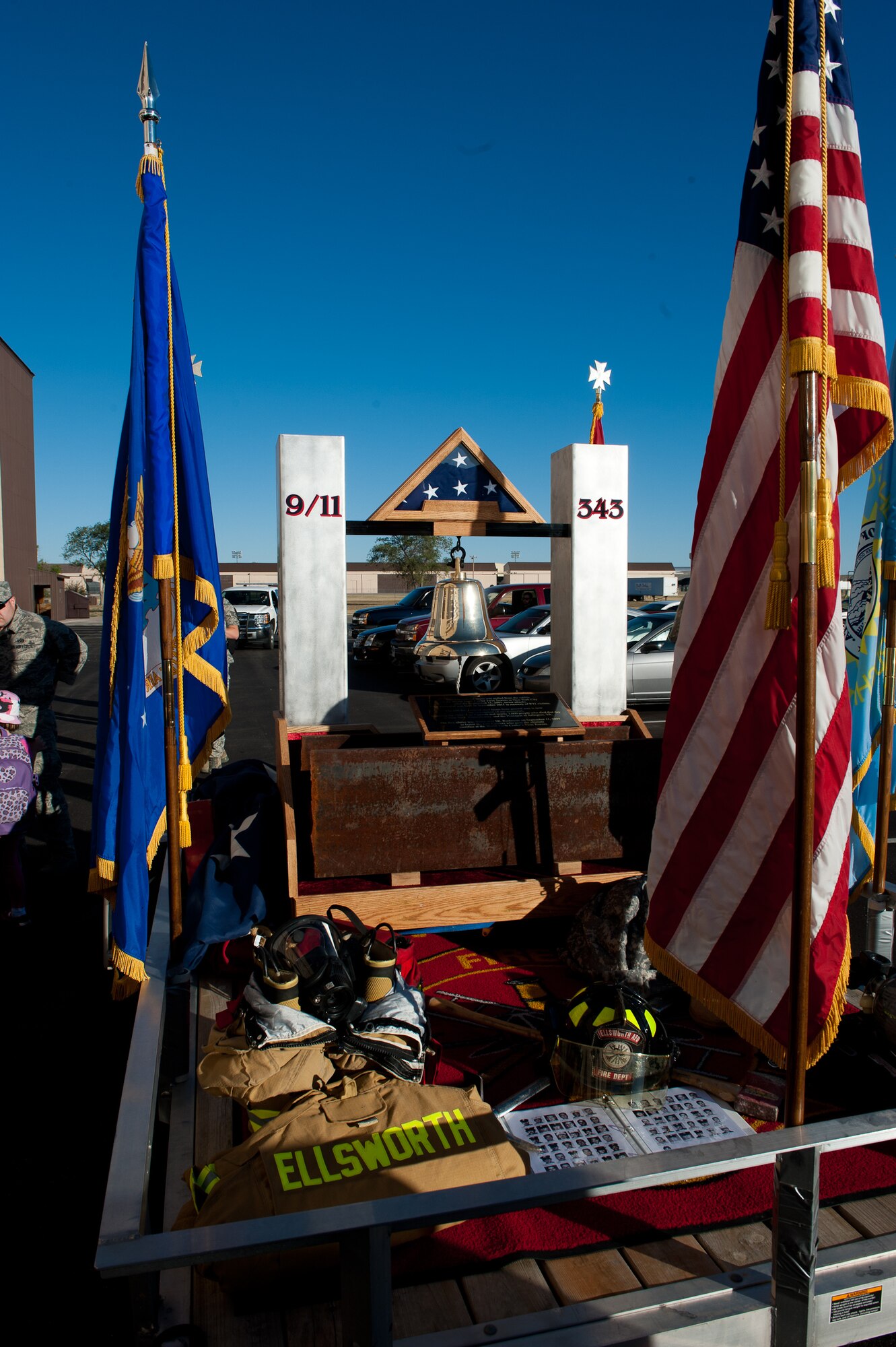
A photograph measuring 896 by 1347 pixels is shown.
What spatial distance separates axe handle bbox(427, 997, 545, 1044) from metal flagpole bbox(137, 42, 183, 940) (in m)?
1.32

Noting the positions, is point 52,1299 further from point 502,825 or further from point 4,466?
point 4,466

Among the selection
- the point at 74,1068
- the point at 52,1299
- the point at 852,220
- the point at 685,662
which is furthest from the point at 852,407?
the point at 74,1068

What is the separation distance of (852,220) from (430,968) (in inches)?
158

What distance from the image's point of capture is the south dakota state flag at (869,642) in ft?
14.6

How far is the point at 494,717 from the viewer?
204 inches

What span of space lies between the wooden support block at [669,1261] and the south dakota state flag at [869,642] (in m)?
2.43

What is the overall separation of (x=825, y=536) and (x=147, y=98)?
3723 mm

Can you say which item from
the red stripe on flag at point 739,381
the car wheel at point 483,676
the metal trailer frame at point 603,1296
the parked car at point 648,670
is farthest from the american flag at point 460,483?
the parked car at point 648,670

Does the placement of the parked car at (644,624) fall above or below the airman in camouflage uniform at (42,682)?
above

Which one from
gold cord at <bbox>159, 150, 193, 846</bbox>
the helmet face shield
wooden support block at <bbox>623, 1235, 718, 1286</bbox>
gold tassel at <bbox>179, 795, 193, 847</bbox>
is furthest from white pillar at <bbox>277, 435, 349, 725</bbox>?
wooden support block at <bbox>623, 1235, 718, 1286</bbox>

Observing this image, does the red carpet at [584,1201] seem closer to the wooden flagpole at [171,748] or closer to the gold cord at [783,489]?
the wooden flagpole at [171,748]

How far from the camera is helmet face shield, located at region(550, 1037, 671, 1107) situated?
10.7 ft

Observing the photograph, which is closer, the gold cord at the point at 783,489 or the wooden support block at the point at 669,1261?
the gold cord at the point at 783,489

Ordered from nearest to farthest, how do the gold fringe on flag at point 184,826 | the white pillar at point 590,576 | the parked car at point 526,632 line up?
the gold fringe on flag at point 184,826, the white pillar at point 590,576, the parked car at point 526,632
